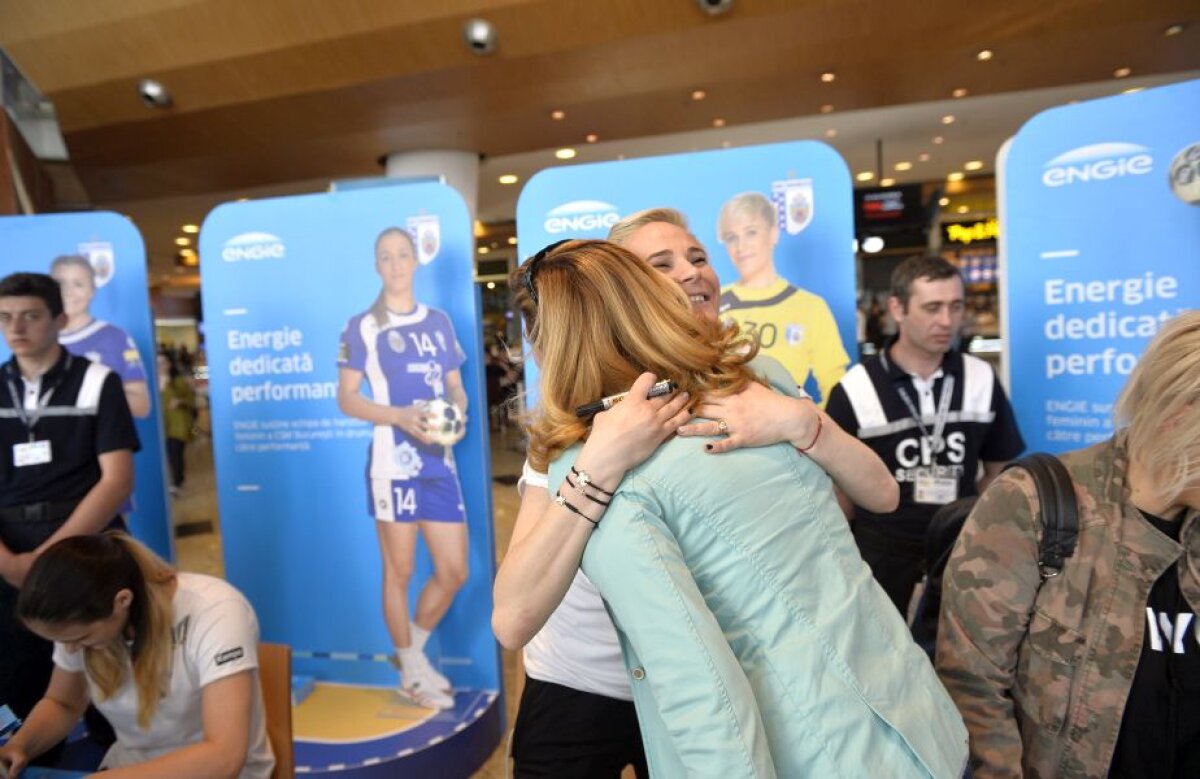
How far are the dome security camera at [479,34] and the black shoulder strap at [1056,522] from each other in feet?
15.3

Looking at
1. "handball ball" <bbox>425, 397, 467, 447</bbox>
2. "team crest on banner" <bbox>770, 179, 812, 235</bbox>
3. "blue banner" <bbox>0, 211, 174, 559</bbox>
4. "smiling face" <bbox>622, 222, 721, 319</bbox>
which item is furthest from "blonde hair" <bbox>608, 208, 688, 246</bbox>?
"blue banner" <bbox>0, 211, 174, 559</bbox>

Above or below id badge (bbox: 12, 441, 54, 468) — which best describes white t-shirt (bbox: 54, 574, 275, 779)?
below

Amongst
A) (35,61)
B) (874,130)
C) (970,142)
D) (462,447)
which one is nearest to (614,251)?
(462,447)

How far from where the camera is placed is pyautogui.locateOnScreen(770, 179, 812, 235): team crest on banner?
2.38 meters

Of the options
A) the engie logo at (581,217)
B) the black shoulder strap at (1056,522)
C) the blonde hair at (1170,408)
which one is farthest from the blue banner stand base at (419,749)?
the blonde hair at (1170,408)

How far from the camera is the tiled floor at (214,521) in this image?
3.33 m

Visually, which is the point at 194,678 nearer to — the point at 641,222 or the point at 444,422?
the point at 444,422

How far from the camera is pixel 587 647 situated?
1.36 meters

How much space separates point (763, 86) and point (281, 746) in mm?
5416

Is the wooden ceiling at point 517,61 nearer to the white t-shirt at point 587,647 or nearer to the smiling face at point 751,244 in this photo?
the smiling face at point 751,244

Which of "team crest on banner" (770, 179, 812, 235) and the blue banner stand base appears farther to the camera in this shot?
the blue banner stand base

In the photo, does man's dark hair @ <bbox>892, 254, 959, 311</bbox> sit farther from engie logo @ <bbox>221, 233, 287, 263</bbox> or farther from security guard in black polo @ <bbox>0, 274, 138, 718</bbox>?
security guard in black polo @ <bbox>0, 274, 138, 718</bbox>

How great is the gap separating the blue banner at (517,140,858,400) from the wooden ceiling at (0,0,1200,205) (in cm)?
268

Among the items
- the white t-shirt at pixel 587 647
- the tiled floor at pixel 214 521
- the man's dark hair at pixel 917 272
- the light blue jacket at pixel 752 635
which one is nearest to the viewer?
the light blue jacket at pixel 752 635
